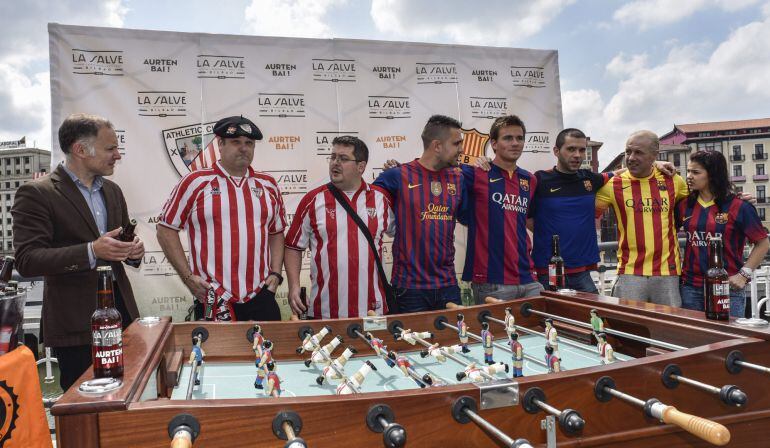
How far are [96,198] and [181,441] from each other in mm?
1878

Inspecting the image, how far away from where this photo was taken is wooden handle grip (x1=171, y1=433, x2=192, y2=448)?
0.88 meters

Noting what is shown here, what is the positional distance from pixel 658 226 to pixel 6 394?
3.18 metres

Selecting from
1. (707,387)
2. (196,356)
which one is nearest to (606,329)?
(707,387)

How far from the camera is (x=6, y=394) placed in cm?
119

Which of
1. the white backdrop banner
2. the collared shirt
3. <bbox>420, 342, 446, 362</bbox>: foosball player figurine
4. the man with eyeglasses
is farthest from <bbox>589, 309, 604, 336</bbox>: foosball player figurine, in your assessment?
the white backdrop banner

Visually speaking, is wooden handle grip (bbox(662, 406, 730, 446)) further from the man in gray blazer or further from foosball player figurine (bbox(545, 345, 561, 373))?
the man in gray blazer

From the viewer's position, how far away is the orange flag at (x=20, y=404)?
46.3 inches

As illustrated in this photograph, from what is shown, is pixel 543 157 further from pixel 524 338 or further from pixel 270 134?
pixel 524 338

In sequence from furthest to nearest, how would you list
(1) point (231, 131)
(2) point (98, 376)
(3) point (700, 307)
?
(3) point (700, 307)
(1) point (231, 131)
(2) point (98, 376)

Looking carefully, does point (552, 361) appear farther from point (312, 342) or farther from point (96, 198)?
point (96, 198)

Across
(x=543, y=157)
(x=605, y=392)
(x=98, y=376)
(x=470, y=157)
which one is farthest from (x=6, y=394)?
(x=543, y=157)

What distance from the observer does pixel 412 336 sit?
1.81 m

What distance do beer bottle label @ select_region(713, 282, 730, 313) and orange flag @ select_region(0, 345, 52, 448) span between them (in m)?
1.83

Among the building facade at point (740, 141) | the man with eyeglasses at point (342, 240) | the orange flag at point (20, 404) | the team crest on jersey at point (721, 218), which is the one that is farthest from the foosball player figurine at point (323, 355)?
the building facade at point (740, 141)
